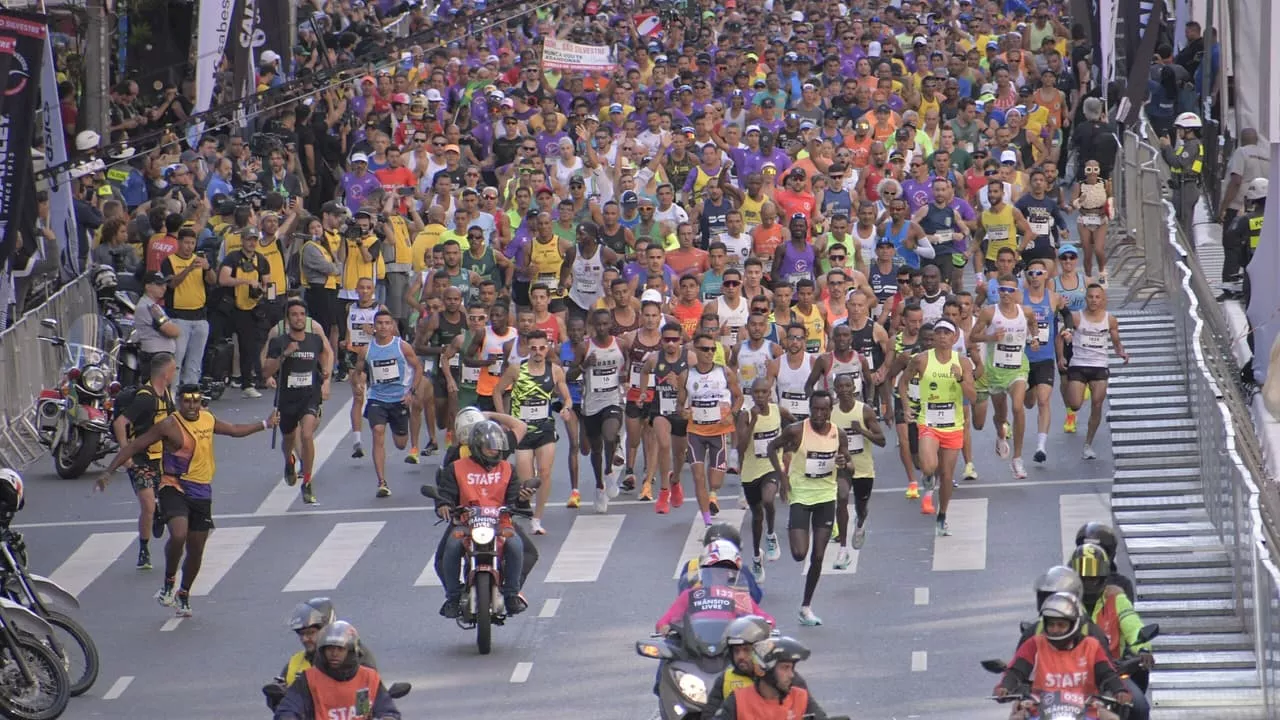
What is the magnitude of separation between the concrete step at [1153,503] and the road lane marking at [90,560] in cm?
875

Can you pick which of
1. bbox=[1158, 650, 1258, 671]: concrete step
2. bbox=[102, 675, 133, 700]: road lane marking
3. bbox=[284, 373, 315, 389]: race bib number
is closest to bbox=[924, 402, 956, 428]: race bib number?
bbox=[1158, 650, 1258, 671]: concrete step

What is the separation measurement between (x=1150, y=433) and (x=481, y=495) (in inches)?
292

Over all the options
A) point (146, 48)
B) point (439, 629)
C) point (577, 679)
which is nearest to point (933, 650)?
point (577, 679)

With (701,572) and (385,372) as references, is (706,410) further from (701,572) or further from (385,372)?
(701,572)

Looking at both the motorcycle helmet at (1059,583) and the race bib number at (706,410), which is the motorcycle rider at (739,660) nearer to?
the motorcycle helmet at (1059,583)

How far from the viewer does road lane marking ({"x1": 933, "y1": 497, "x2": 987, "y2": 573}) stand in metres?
20.7

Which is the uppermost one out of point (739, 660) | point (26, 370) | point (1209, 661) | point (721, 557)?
point (739, 660)

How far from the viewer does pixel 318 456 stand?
25.7 m

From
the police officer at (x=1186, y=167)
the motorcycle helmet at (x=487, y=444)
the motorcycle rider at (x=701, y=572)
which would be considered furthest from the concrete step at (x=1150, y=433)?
the motorcycle rider at (x=701, y=572)

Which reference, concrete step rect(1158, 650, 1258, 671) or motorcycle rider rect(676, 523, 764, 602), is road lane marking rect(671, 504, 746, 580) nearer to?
concrete step rect(1158, 650, 1258, 671)

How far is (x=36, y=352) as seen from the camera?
86.6 ft

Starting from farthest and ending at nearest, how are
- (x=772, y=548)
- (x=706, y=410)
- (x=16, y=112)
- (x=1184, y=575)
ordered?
(x=16, y=112)
(x=706, y=410)
(x=772, y=548)
(x=1184, y=575)

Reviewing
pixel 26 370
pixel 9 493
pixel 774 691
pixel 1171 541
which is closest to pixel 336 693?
pixel 774 691

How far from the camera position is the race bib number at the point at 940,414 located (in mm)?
21688
